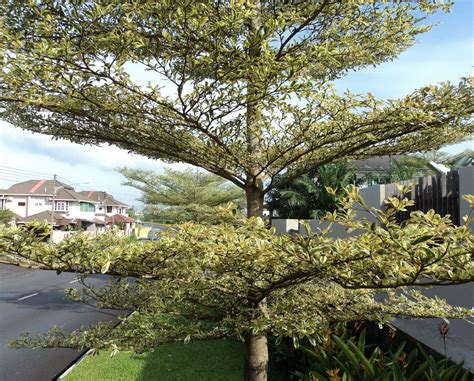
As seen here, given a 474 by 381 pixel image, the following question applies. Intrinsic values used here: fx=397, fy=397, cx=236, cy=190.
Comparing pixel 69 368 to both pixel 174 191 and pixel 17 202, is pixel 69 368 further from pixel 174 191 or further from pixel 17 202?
pixel 17 202

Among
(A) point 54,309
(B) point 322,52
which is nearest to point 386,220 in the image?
(B) point 322,52

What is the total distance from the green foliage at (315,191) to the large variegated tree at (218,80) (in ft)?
36.1

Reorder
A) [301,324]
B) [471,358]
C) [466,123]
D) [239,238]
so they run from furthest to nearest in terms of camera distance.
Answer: [471,358] → [466,123] → [301,324] → [239,238]

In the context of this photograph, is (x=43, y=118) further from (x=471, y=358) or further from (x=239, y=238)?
(x=471, y=358)

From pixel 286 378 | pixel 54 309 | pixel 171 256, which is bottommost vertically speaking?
pixel 54 309

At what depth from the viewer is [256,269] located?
8.36 ft

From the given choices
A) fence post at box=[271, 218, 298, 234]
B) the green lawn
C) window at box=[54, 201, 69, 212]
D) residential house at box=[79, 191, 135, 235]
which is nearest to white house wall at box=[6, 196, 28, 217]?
window at box=[54, 201, 69, 212]

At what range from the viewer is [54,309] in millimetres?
11062

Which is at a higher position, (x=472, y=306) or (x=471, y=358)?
(x=472, y=306)

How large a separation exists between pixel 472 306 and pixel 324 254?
10.7 ft

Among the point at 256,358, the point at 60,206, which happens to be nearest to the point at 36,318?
the point at 256,358

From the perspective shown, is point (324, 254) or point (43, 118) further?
point (43, 118)

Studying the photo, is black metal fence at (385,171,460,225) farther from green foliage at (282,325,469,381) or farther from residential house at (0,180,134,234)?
residential house at (0,180,134,234)

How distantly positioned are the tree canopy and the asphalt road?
4506 mm
